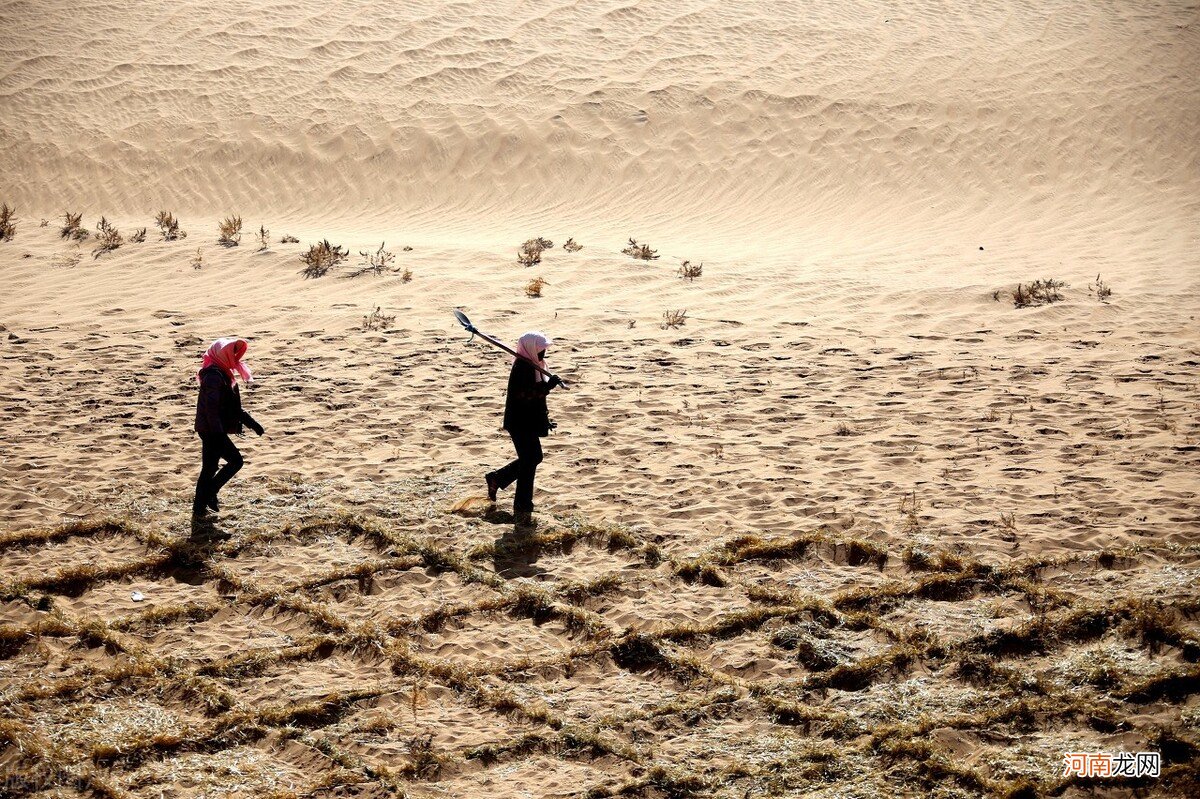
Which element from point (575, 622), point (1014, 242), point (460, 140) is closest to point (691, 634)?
point (575, 622)

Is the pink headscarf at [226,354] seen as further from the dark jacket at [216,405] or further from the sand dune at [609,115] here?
the sand dune at [609,115]

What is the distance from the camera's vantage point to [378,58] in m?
20.1

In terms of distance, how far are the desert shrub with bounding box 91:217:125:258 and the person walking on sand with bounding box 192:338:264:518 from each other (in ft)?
27.1

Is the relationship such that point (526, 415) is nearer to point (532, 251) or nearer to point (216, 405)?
point (216, 405)

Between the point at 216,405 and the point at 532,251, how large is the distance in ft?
23.5

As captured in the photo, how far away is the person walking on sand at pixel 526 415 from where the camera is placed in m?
6.98

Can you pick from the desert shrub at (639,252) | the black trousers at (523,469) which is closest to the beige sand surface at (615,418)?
the black trousers at (523,469)

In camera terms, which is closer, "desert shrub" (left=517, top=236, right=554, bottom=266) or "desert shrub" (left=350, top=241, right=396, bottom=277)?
"desert shrub" (left=350, top=241, right=396, bottom=277)

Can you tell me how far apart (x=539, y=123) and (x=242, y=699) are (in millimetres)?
14634

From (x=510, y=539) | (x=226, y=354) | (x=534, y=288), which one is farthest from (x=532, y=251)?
(x=510, y=539)

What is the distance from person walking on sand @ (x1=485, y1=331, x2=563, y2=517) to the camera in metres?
6.98

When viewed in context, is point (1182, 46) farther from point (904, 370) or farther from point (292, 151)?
point (292, 151)

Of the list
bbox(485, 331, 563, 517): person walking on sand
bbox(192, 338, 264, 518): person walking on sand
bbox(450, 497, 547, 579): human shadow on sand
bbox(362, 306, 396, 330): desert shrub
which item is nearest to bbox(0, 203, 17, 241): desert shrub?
bbox(362, 306, 396, 330): desert shrub

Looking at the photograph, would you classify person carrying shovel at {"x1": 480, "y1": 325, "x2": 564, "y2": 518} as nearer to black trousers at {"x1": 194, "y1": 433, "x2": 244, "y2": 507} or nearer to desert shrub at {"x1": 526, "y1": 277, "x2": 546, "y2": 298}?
black trousers at {"x1": 194, "y1": 433, "x2": 244, "y2": 507}
